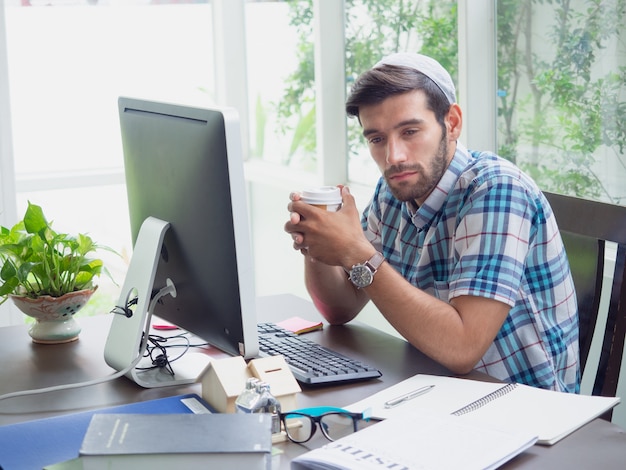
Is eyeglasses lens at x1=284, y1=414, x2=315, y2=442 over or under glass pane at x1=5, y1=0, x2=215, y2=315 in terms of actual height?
under

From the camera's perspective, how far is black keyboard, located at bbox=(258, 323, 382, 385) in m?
1.45

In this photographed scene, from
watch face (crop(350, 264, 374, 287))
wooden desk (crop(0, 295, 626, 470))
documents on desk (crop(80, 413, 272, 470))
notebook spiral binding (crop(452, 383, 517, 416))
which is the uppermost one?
watch face (crop(350, 264, 374, 287))

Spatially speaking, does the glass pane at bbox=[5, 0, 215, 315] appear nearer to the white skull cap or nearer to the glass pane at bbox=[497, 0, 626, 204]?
the glass pane at bbox=[497, 0, 626, 204]

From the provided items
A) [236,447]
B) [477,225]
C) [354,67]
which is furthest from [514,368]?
[354,67]

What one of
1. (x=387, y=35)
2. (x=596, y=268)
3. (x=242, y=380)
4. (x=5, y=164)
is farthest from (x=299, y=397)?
(x=5, y=164)

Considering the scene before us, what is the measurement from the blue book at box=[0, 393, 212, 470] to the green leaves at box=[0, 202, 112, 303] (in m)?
0.42

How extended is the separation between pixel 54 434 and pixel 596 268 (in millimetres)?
1022

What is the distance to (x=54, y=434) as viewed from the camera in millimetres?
1248

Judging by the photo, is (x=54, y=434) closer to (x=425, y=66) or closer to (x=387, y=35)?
(x=425, y=66)

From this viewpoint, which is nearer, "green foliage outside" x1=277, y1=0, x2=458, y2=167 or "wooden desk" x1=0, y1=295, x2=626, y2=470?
"wooden desk" x1=0, y1=295, x2=626, y2=470

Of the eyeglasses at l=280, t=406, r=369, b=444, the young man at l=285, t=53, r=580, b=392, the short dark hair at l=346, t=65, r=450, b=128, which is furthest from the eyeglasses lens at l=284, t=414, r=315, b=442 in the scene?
the short dark hair at l=346, t=65, r=450, b=128

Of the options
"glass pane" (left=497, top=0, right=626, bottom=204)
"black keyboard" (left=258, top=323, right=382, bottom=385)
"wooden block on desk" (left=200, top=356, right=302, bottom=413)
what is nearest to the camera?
"wooden block on desk" (left=200, top=356, right=302, bottom=413)

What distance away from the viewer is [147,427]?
1059 millimetres

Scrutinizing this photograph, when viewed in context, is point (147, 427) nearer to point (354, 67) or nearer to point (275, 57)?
point (354, 67)
